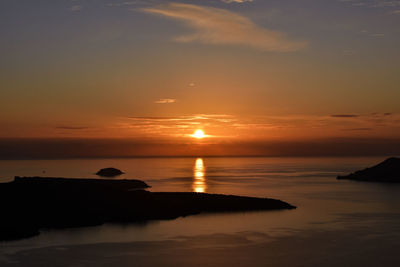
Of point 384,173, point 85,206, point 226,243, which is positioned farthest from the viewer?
point 384,173

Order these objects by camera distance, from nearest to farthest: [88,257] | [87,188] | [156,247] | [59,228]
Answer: [88,257], [156,247], [59,228], [87,188]

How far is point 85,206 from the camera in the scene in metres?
59.0

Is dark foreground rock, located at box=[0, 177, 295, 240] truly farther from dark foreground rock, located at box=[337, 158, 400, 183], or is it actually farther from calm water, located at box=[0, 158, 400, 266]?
dark foreground rock, located at box=[337, 158, 400, 183]

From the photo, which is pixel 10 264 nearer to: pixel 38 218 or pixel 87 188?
pixel 38 218

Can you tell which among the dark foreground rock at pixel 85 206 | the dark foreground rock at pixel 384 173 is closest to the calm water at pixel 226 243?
the dark foreground rock at pixel 85 206

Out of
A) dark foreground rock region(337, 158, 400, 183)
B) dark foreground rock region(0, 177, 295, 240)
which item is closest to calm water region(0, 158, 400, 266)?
dark foreground rock region(0, 177, 295, 240)

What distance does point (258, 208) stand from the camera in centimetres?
6888

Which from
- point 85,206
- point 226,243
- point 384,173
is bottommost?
point 226,243

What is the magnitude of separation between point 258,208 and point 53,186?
31.0m

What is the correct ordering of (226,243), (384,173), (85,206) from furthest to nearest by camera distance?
1. (384,173)
2. (85,206)
3. (226,243)

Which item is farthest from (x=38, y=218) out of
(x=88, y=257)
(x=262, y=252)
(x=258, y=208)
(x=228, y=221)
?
(x=258, y=208)

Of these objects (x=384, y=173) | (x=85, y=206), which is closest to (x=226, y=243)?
(x=85, y=206)

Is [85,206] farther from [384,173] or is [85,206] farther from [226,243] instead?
[384,173]

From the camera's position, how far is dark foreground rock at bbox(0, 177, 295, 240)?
169 ft
